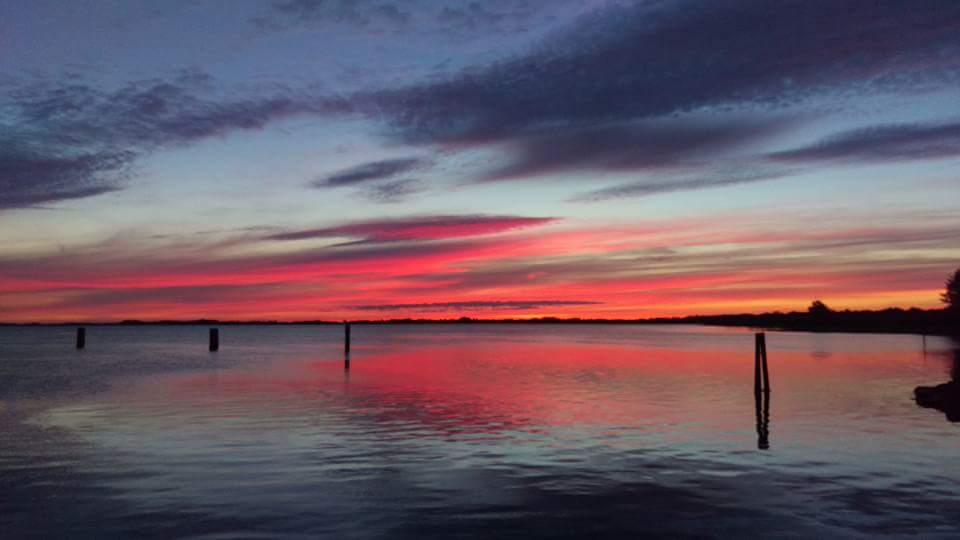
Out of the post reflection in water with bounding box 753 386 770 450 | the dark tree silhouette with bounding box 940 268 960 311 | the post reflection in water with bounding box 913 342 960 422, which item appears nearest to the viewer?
the post reflection in water with bounding box 753 386 770 450

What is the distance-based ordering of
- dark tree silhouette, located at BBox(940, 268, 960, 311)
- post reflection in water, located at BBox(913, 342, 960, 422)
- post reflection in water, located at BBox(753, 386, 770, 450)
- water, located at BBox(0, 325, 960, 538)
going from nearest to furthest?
water, located at BBox(0, 325, 960, 538)
post reflection in water, located at BBox(753, 386, 770, 450)
post reflection in water, located at BBox(913, 342, 960, 422)
dark tree silhouette, located at BBox(940, 268, 960, 311)

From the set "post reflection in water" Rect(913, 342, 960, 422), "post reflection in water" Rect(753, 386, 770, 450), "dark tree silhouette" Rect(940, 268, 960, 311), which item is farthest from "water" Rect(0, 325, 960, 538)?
"dark tree silhouette" Rect(940, 268, 960, 311)

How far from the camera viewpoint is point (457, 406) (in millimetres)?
33625

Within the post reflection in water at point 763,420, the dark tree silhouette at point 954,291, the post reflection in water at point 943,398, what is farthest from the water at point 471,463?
the dark tree silhouette at point 954,291

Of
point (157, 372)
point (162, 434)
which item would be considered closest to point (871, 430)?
point (162, 434)

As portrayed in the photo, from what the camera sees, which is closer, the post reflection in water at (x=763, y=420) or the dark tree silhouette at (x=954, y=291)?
the post reflection in water at (x=763, y=420)

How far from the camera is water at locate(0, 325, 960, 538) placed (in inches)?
541

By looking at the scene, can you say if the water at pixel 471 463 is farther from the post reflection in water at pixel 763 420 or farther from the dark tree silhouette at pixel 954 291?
the dark tree silhouette at pixel 954 291

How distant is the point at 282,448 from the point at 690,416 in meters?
16.4

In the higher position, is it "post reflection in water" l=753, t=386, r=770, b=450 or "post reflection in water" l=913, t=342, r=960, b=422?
"post reflection in water" l=913, t=342, r=960, b=422

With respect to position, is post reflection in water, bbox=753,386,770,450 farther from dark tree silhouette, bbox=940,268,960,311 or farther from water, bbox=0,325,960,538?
dark tree silhouette, bbox=940,268,960,311

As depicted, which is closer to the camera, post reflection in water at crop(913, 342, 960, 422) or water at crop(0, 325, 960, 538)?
water at crop(0, 325, 960, 538)

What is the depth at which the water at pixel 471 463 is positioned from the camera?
13734 mm

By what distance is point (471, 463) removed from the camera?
19594mm
